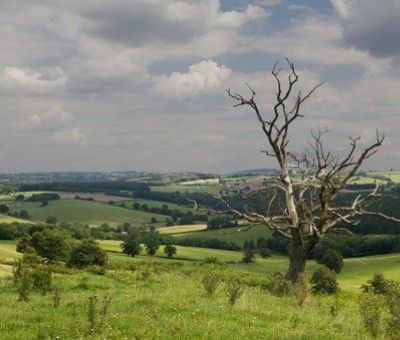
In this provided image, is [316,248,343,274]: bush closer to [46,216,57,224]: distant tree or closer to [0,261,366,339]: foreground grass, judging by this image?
[0,261,366,339]: foreground grass

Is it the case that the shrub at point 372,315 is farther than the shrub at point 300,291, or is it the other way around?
the shrub at point 300,291

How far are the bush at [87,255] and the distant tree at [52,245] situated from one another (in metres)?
7.33

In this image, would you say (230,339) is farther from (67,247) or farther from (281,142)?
(67,247)

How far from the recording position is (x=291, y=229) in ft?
79.3

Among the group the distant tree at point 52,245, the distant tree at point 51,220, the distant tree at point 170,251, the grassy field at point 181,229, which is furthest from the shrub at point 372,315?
the distant tree at point 51,220

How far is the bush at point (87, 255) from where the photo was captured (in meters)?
75.6

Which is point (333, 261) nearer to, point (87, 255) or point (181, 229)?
point (87, 255)

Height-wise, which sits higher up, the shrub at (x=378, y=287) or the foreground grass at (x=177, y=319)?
the foreground grass at (x=177, y=319)

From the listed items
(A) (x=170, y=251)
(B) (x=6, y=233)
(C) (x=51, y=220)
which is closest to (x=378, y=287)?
(A) (x=170, y=251)

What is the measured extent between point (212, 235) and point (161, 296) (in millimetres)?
138508

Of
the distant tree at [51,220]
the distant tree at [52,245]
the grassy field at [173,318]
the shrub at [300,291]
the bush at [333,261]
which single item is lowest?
the distant tree at [51,220]

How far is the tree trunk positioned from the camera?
24.0 meters

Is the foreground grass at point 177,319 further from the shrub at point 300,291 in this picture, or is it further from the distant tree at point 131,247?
the distant tree at point 131,247

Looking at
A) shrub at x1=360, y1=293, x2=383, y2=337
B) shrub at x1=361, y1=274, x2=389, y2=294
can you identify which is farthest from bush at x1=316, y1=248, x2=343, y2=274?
shrub at x1=360, y1=293, x2=383, y2=337
